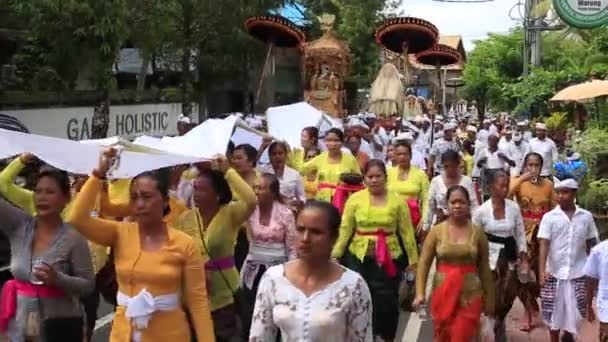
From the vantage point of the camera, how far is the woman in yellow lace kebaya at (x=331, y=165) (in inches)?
404

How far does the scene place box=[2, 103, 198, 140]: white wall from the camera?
1617 centimetres

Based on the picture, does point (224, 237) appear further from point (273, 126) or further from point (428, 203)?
point (273, 126)

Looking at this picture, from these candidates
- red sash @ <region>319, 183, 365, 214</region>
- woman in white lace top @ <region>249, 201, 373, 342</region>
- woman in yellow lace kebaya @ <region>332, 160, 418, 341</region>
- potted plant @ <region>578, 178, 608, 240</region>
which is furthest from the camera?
potted plant @ <region>578, 178, 608, 240</region>

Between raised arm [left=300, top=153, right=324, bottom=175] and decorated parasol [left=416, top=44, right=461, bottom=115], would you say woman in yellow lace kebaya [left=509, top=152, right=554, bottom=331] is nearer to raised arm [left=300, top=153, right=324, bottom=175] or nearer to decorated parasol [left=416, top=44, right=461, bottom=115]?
raised arm [left=300, top=153, right=324, bottom=175]

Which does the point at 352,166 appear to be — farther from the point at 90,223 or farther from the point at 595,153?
the point at 90,223

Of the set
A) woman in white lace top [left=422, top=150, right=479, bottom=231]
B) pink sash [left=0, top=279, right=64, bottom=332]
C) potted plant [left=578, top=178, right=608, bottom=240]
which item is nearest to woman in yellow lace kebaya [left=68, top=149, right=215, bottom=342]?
pink sash [left=0, top=279, right=64, bottom=332]

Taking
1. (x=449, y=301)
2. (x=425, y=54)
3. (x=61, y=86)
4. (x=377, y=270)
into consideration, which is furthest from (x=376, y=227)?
(x=425, y=54)

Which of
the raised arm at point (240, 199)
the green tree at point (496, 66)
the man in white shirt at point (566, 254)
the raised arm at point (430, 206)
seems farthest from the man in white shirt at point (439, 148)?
the green tree at point (496, 66)

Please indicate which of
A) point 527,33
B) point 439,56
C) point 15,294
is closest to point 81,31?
point 15,294

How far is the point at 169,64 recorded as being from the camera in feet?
75.9

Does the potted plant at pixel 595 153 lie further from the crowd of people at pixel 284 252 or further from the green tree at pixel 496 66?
the green tree at pixel 496 66

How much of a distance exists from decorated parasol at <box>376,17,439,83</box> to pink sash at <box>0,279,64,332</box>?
19.0 meters

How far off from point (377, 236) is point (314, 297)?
12.5ft

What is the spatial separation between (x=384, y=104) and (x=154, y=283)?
23.0m
